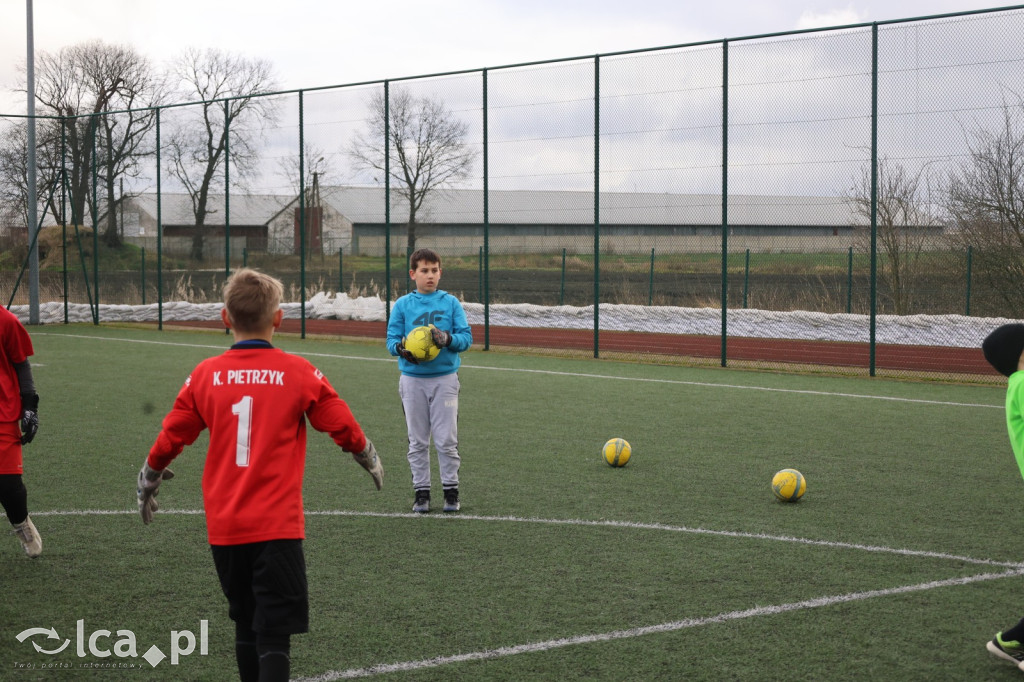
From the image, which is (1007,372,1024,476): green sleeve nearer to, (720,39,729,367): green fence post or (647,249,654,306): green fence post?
(720,39,729,367): green fence post

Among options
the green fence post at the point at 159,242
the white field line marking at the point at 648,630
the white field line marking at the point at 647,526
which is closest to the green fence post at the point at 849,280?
the white field line marking at the point at 647,526

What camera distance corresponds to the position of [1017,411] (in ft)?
13.1

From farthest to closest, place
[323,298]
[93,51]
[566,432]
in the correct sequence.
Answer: [93,51] < [323,298] < [566,432]

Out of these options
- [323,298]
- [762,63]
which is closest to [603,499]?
[762,63]

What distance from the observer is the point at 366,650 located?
4.37 meters

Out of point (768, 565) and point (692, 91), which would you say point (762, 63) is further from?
point (768, 565)

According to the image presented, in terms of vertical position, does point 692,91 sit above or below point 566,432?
above

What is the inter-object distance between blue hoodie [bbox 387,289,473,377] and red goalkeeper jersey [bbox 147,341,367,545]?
3.11 meters

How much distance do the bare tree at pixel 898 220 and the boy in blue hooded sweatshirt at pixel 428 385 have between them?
9.54 m

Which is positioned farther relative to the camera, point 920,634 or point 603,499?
point 603,499

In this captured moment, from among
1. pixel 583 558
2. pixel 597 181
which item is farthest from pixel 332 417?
pixel 597 181

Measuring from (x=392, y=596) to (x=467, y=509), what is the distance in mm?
1826

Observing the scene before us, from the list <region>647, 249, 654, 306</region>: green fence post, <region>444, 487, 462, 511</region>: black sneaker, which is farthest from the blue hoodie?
<region>647, 249, 654, 306</region>: green fence post

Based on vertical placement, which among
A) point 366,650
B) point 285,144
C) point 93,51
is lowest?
point 366,650
